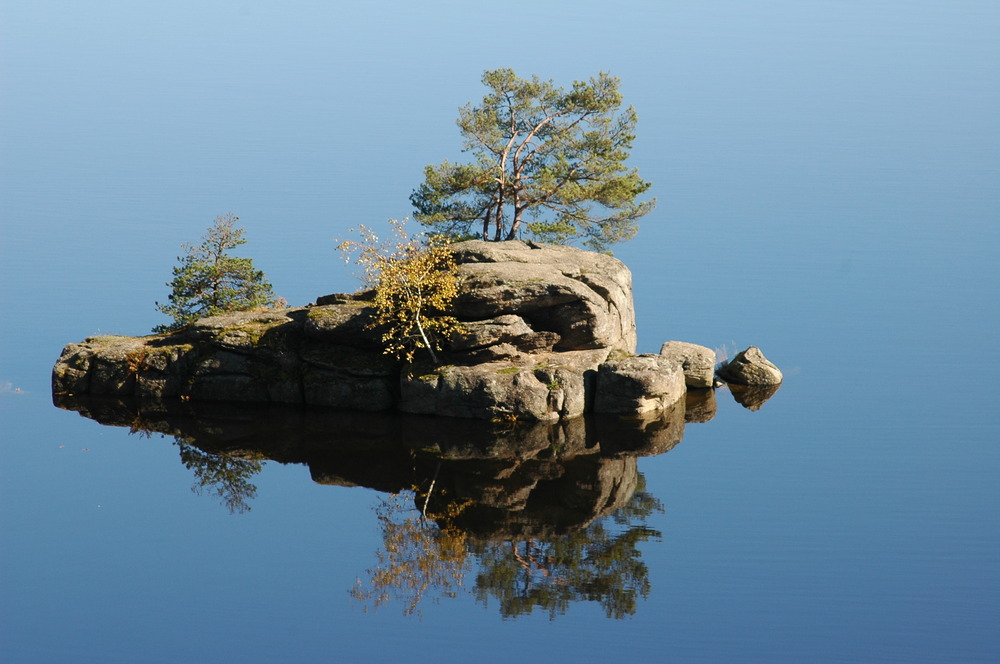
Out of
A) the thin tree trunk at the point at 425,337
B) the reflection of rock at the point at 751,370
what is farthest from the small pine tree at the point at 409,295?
the reflection of rock at the point at 751,370

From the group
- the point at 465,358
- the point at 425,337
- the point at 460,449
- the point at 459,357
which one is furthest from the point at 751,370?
the point at 460,449

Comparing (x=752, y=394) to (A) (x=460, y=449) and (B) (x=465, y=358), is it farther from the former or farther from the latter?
(A) (x=460, y=449)

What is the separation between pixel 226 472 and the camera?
113ft

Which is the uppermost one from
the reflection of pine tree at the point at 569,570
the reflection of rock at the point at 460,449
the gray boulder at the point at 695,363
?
the gray boulder at the point at 695,363

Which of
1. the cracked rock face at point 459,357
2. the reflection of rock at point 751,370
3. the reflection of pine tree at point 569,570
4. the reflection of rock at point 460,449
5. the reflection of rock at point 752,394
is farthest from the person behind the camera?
the reflection of rock at point 751,370

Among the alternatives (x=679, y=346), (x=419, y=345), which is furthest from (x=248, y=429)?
(x=679, y=346)

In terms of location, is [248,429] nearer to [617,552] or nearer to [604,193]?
[617,552]

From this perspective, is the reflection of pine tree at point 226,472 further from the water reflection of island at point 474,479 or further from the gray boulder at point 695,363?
the gray boulder at point 695,363

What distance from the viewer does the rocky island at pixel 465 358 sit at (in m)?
38.4

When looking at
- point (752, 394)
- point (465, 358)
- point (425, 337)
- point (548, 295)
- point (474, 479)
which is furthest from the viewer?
point (752, 394)

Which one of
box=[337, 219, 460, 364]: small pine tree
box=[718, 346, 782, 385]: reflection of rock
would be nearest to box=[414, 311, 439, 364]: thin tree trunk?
box=[337, 219, 460, 364]: small pine tree

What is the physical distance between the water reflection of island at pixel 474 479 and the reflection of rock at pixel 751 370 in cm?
314

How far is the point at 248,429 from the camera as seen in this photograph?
1508 inches

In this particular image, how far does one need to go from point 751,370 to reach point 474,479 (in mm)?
15314
